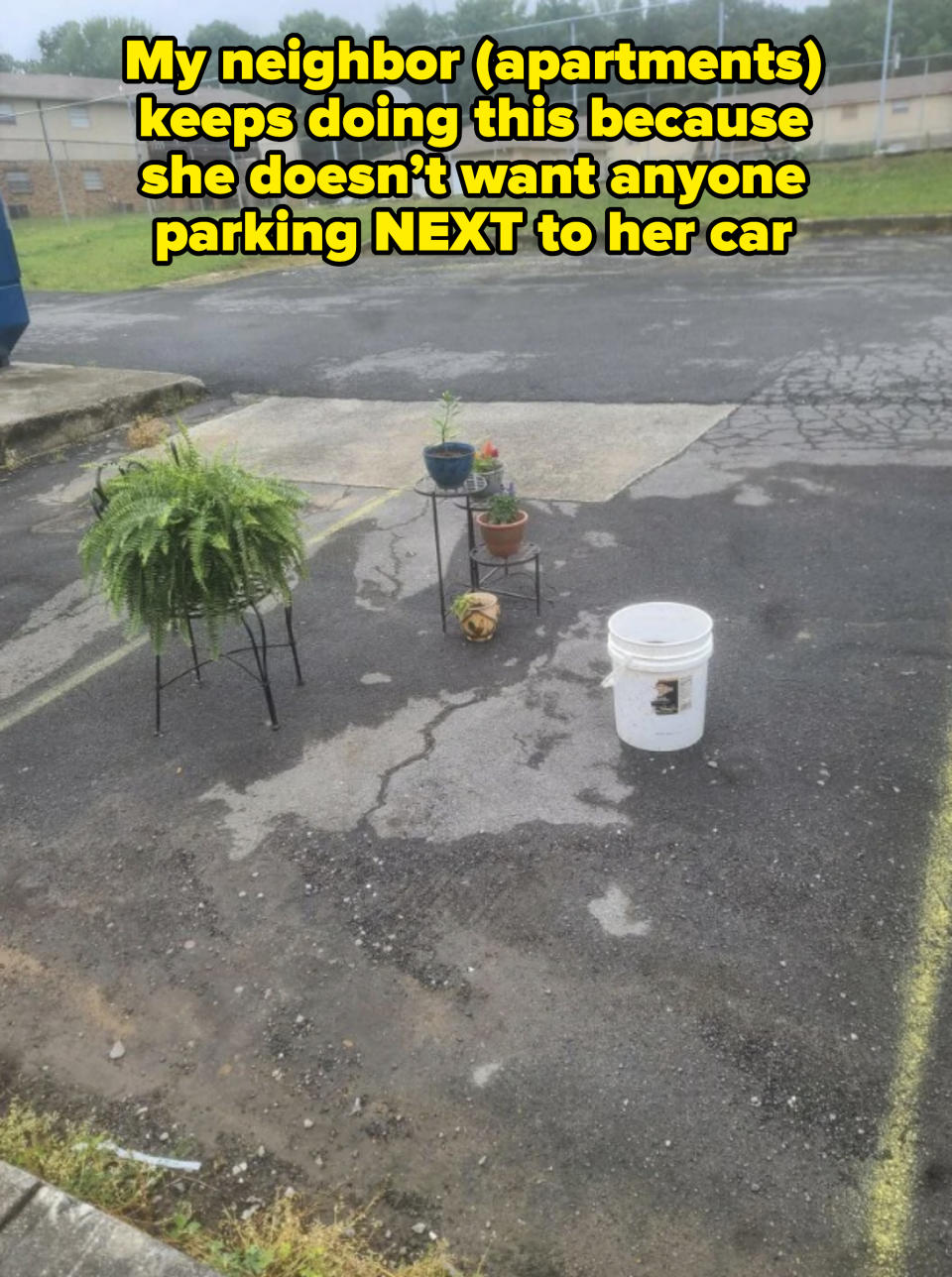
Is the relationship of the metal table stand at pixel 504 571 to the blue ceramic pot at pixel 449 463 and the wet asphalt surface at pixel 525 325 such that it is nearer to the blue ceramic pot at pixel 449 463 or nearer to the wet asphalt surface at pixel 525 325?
the blue ceramic pot at pixel 449 463

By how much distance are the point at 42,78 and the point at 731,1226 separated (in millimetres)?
56918

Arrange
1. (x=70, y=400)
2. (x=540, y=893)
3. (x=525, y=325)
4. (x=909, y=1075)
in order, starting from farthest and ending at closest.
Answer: (x=525, y=325) → (x=70, y=400) → (x=540, y=893) → (x=909, y=1075)

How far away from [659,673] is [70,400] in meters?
7.54

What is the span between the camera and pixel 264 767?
395cm

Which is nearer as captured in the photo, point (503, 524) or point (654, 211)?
point (503, 524)

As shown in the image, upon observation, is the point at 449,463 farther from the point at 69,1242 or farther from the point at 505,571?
the point at 69,1242

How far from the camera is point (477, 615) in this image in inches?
185

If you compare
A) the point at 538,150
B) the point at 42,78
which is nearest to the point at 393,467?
the point at 538,150

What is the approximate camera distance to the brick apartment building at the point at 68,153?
38.3 m

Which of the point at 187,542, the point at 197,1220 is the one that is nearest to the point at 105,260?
the point at 187,542

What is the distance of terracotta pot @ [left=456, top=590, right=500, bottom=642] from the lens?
15.4 feet

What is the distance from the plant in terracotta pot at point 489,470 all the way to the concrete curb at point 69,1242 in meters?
3.80

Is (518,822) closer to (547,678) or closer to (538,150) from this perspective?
(547,678)

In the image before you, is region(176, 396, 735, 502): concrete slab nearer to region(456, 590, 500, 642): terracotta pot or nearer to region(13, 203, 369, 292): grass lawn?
region(456, 590, 500, 642): terracotta pot
